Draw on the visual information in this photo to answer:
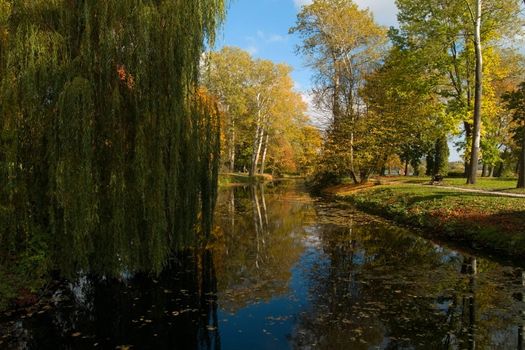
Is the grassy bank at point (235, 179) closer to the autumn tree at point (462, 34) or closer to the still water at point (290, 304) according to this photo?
the autumn tree at point (462, 34)

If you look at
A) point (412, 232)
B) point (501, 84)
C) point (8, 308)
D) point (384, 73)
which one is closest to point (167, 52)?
point (8, 308)

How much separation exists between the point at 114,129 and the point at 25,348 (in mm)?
4027

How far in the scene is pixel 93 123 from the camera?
7.34 m

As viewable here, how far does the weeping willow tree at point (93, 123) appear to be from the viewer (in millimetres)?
7078

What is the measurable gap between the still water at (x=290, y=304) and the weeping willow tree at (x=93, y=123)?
110 centimetres

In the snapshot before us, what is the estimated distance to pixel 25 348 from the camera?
20.4 feet

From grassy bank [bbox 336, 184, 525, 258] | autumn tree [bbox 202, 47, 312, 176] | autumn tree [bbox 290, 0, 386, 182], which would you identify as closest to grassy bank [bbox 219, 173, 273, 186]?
autumn tree [bbox 202, 47, 312, 176]

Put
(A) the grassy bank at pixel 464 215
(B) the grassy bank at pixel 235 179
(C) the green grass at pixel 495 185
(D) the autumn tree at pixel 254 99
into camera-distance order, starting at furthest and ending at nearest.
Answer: (D) the autumn tree at pixel 254 99
(B) the grassy bank at pixel 235 179
(C) the green grass at pixel 495 185
(A) the grassy bank at pixel 464 215

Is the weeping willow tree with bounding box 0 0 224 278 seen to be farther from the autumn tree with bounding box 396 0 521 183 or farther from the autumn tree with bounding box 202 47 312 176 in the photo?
the autumn tree with bounding box 202 47 312 176

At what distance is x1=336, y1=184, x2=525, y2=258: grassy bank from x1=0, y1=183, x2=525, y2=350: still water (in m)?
1.12

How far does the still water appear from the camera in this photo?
6551mm

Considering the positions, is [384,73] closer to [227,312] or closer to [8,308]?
[227,312]

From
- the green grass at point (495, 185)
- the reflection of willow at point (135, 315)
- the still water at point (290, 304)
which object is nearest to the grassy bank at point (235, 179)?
the green grass at point (495, 185)

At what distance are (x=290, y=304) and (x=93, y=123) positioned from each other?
5.36 meters
